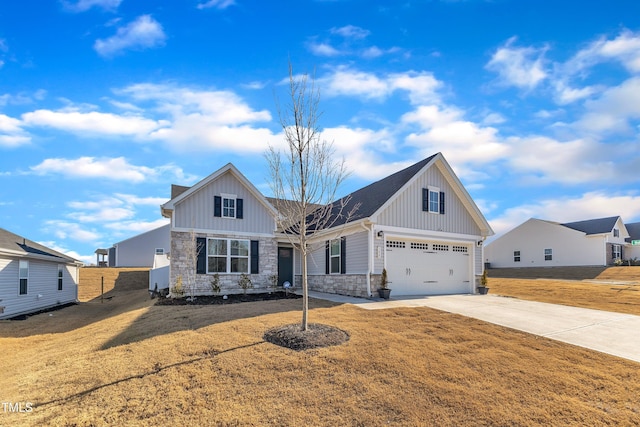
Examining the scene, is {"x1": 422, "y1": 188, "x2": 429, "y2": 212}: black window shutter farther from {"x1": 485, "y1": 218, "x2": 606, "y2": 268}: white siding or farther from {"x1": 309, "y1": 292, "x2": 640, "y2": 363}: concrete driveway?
{"x1": 485, "y1": 218, "x2": 606, "y2": 268}: white siding

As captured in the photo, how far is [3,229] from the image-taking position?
1953 centimetres

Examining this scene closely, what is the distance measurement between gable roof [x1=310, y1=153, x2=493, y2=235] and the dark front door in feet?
10.6

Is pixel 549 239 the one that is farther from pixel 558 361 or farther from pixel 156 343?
pixel 156 343

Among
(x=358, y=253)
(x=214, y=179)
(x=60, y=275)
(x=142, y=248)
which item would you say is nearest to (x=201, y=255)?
(x=214, y=179)

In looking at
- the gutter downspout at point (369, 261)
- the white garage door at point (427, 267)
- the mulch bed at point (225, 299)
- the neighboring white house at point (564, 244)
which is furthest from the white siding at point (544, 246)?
the mulch bed at point (225, 299)

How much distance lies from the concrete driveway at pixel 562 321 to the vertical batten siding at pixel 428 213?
3.74 meters

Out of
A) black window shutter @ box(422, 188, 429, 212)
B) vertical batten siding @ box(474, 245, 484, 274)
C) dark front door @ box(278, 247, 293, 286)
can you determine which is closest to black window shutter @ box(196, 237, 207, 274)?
dark front door @ box(278, 247, 293, 286)

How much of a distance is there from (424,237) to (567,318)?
257 inches

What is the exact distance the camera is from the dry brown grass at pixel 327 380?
499 centimetres

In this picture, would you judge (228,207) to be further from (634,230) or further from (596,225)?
(634,230)

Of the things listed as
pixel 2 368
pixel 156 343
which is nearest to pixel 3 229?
pixel 2 368

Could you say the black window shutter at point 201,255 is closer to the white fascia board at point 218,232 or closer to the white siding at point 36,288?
the white fascia board at point 218,232

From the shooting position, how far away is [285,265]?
20.1 m

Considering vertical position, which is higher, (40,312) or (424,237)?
(424,237)
